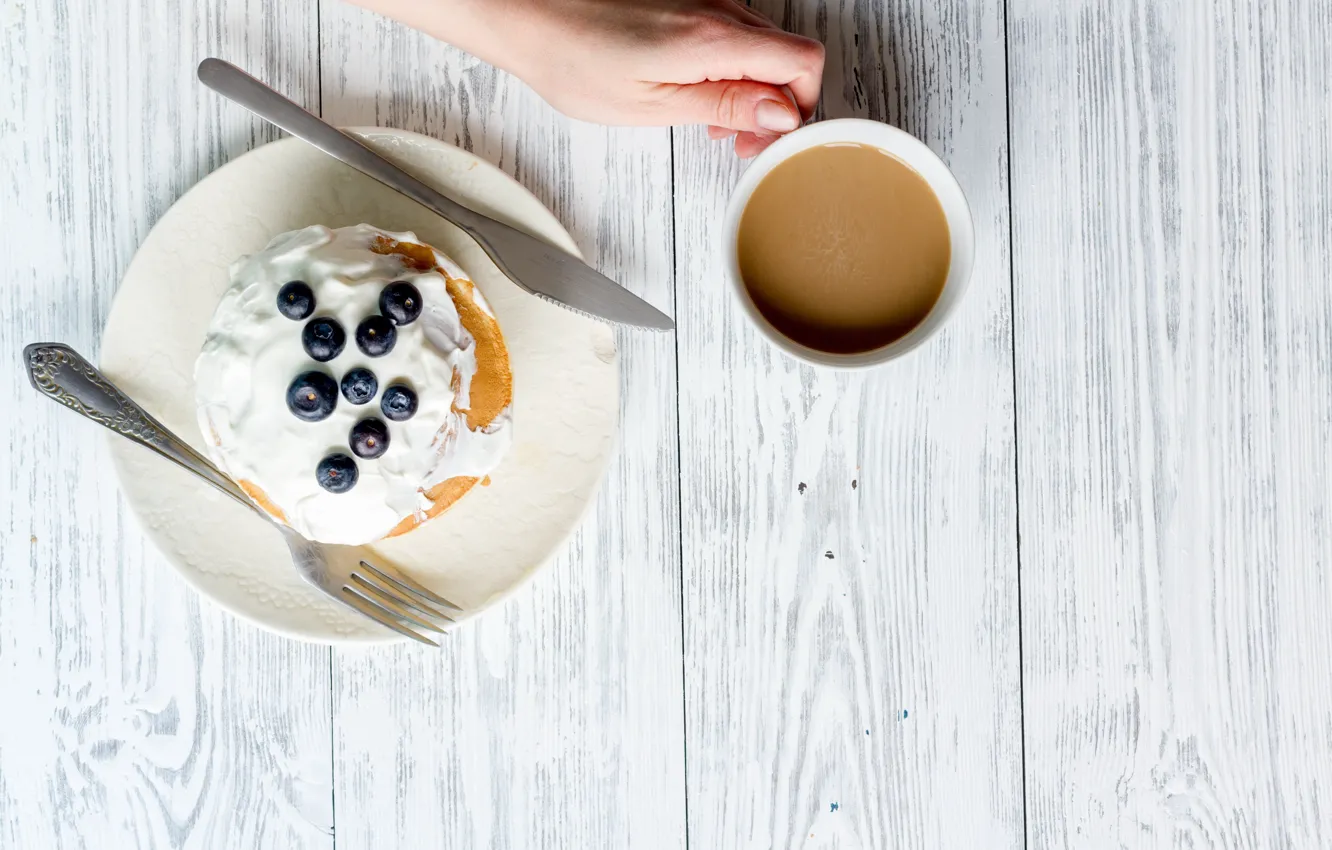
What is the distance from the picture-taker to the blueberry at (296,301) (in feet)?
2.78

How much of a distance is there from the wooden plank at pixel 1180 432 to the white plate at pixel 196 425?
53 centimetres

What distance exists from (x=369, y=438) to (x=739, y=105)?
495 mm

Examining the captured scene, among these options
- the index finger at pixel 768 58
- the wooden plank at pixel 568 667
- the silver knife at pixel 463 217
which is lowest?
the wooden plank at pixel 568 667

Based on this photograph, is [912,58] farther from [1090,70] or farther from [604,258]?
[604,258]

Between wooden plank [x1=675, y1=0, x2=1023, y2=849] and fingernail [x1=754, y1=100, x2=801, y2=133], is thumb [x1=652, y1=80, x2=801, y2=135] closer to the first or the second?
fingernail [x1=754, y1=100, x2=801, y2=133]

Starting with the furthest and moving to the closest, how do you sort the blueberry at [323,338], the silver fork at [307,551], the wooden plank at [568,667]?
the wooden plank at [568,667] < the silver fork at [307,551] < the blueberry at [323,338]

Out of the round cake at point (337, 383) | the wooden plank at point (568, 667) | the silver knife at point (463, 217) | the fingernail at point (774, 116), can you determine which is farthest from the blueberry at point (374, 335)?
the fingernail at point (774, 116)

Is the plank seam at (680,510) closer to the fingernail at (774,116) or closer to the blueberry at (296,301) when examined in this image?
the fingernail at (774,116)

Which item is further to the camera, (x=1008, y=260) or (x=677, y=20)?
(x=1008, y=260)

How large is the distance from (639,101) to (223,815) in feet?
3.14

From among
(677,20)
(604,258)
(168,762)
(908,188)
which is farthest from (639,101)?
(168,762)

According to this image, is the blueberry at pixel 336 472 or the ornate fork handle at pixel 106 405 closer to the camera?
the blueberry at pixel 336 472

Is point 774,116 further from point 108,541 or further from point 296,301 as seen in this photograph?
point 108,541

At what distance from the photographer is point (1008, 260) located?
1.09 m
